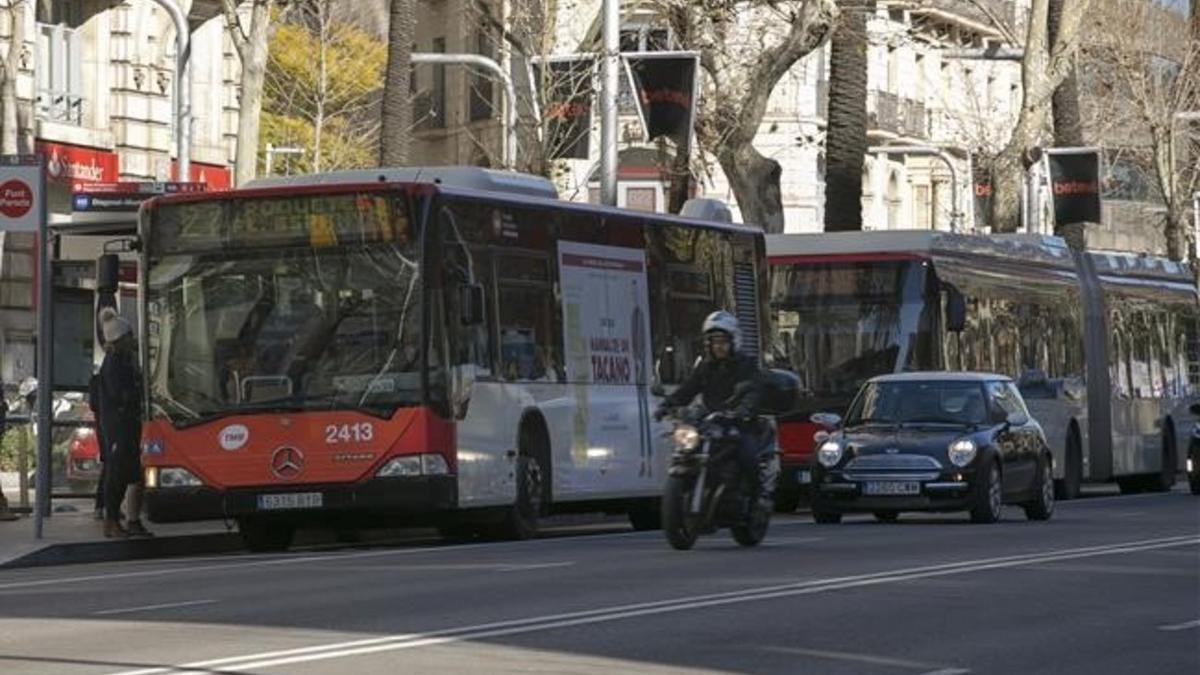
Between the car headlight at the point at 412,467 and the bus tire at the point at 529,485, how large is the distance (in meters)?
1.61

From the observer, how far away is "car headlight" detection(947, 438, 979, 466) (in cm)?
2944

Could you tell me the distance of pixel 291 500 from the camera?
2495 cm

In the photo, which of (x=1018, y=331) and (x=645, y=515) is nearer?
(x=645, y=515)

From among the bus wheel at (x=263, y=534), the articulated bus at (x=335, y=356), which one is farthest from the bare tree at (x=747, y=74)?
the bus wheel at (x=263, y=534)

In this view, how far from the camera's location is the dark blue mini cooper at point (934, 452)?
29375 mm

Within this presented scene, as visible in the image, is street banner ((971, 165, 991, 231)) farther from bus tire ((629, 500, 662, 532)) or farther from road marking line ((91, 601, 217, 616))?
road marking line ((91, 601, 217, 616))

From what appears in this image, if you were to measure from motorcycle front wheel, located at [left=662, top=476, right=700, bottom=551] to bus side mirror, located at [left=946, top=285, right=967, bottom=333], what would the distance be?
11.9 meters

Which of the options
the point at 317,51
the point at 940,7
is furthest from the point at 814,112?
the point at 317,51

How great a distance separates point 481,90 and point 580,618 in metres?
62.0

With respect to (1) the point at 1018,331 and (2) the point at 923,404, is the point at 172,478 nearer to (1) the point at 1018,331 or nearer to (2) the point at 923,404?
(2) the point at 923,404

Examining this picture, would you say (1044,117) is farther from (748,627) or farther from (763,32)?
(748,627)

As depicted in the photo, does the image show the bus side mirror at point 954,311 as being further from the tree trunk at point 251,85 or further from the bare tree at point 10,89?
the bare tree at point 10,89

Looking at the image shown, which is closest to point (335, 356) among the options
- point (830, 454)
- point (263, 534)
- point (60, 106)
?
point (263, 534)

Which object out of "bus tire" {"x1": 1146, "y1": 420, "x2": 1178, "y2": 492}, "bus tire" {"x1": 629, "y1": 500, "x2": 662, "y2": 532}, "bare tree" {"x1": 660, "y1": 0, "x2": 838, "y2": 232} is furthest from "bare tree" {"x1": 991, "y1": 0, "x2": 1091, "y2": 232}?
"bus tire" {"x1": 629, "y1": 500, "x2": 662, "y2": 532}
